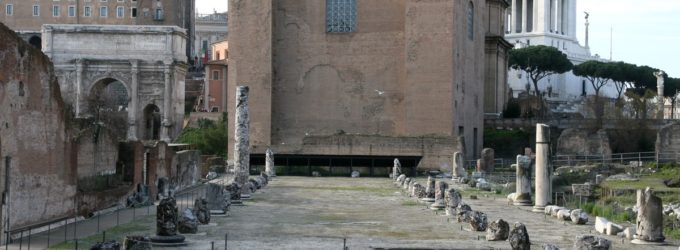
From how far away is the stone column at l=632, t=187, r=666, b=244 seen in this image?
1597 centimetres

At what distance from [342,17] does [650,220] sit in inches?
1125

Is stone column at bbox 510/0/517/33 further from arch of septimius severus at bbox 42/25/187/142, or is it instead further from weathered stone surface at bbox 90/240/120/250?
weathered stone surface at bbox 90/240/120/250

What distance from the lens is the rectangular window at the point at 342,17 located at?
43.4 metres

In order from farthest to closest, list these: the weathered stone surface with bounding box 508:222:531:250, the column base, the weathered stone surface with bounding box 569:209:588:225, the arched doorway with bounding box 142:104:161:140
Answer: the arched doorway with bounding box 142:104:161:140 → the column base → the weathered stone surface with bounding box 569:209:588:225 → the weathered stone surface with bounding box 508:222:531:250

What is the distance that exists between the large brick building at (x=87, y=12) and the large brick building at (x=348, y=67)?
3648 cm

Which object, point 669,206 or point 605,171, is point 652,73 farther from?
point 669,206

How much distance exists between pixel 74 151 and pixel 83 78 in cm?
4051

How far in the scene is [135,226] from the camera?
17.7 metres

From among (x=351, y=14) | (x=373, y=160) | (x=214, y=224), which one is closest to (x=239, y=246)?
(x=214, y=224)

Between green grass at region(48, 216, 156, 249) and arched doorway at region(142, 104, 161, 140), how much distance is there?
42654 mm

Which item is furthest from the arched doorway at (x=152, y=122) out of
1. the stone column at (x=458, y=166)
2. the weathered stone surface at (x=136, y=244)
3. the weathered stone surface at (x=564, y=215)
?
the weathered stone surface at (x=136, y=244)

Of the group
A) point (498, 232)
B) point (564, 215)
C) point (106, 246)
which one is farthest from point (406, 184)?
point (106, 246)

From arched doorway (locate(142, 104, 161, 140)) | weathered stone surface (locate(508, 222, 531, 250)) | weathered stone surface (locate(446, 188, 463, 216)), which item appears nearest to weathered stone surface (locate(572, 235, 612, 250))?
weathered stone surface (locate(508, 222, 531, 250))

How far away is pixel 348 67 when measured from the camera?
142ft
